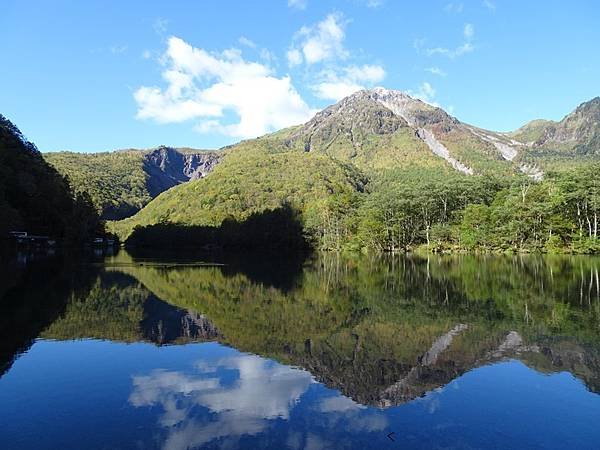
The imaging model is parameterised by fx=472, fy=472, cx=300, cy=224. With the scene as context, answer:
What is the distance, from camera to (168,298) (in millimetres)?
26609

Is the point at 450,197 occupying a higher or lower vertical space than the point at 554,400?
higher

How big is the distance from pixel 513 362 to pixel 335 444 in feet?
24.5

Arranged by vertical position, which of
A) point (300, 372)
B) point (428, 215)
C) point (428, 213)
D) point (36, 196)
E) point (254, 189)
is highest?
point (254, 189)

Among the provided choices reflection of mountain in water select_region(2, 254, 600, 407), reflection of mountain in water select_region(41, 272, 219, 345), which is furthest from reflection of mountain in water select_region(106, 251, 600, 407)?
reflection of mountain in water select_region(41, 272, 219, 345)

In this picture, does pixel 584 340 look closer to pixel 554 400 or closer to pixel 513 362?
pixel 513 362

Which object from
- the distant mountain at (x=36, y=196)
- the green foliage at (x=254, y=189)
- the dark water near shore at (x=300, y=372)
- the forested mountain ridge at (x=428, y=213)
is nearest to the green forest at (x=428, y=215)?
the forested mountain ridge at (x=428, y=213)

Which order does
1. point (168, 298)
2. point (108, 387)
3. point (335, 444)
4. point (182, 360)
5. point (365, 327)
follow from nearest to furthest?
point (335, 444) → point (108, 387) → point (182, 360) → point (365, 327) → point (168, 298)

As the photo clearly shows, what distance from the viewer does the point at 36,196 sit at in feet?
287

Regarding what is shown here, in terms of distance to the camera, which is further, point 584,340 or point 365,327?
point 365,327

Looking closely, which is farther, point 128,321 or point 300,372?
point 128,321

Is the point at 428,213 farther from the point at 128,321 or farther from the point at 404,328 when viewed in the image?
the point at 128,321

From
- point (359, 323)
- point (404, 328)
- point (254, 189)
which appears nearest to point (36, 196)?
point (254, 189)

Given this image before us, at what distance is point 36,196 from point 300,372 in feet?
296

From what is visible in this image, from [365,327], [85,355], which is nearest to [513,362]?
[365,327]
